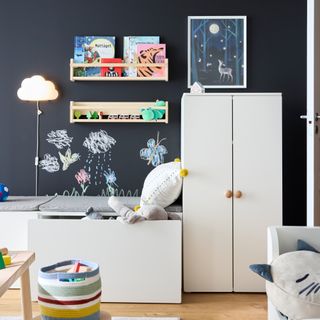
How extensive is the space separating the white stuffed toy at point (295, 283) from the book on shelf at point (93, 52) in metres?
2.04

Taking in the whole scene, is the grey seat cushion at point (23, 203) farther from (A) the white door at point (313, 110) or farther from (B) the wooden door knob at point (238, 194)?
(A) the white door at point (313, 110)

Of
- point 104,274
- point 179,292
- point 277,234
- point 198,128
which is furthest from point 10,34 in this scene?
point 277,234

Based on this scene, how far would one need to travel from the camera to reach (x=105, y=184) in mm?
3596

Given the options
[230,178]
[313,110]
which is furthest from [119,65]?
[313,110]

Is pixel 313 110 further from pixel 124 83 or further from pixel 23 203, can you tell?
pixel 23 203

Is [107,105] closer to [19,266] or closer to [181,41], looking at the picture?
[181,41]

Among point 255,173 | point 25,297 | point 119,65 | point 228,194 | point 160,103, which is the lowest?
point 25,297

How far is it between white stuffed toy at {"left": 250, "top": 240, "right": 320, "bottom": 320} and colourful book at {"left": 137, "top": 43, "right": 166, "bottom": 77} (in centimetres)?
185

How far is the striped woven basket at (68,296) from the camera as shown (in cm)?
178

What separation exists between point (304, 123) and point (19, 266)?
2425 millimetres

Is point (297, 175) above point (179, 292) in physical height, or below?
above

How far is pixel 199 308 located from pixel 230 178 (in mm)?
790

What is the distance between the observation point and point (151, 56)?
3516 millimetres

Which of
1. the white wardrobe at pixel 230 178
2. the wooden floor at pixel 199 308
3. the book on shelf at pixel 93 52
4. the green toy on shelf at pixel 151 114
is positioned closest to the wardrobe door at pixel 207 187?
the white wardrobe at pixel 230 178
